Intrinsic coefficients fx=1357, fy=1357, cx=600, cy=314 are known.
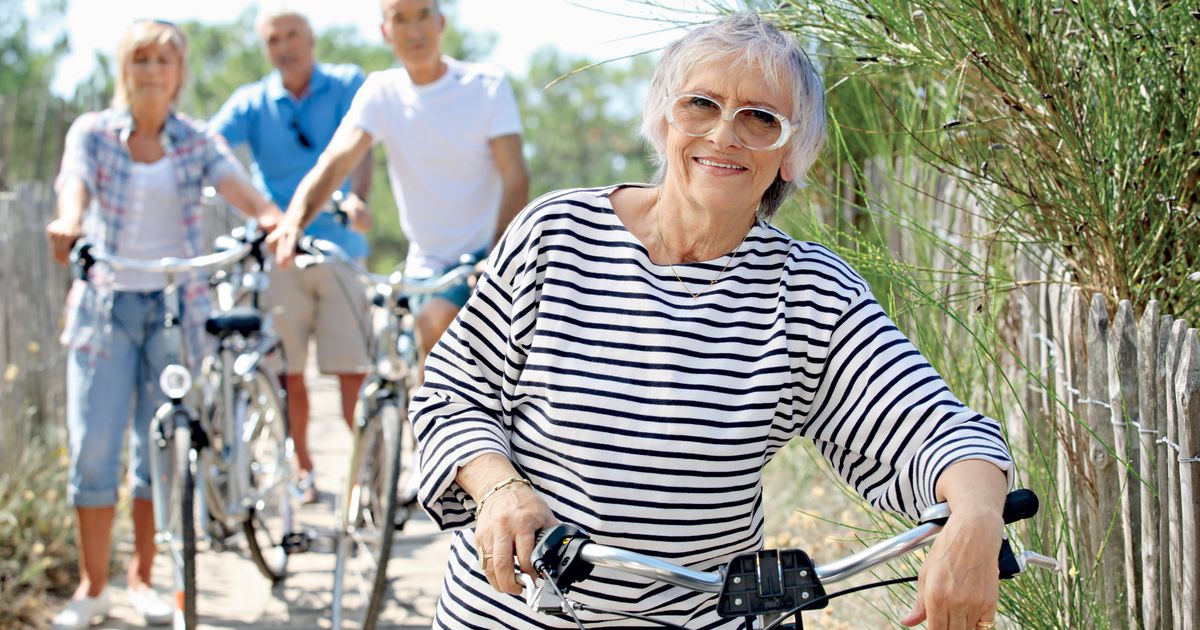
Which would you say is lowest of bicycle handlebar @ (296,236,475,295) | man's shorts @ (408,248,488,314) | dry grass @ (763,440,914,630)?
dry grass @ (763,440,914,630)

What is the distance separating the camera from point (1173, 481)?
254cm

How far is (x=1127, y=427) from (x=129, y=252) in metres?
3.62

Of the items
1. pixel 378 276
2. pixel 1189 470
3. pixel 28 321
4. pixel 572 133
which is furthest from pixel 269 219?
pixel 572 133

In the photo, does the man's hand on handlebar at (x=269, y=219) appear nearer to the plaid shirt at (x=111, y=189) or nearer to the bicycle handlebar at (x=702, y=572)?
the plaid shirt at (x=111, y=189)

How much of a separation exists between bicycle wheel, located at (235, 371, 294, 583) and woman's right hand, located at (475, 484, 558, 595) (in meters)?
3.21

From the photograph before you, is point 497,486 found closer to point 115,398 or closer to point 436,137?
point 436,137

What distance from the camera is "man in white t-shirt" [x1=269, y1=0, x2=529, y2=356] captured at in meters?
4.83

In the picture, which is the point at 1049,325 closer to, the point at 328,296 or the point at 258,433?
the point at 258,433

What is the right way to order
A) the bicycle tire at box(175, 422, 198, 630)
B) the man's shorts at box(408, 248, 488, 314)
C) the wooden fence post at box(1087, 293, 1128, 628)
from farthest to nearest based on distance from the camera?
the man's shorts at box(408, 248, 488, 314) < the bicycle tire at box(175, 422, 198, 630) < the wooden fence post at box(1087, 293, 1128, 628)

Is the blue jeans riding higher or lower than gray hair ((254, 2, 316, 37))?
lower

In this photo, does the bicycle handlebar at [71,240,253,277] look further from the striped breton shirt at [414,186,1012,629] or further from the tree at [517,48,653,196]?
the tree at [517,48,653,196]

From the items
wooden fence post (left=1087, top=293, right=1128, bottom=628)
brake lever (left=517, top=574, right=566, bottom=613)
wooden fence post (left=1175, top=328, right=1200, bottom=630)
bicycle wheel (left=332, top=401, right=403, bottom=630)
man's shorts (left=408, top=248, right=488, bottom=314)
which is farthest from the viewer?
man's shorts (left=408, top=248, right=488, bottom=314)

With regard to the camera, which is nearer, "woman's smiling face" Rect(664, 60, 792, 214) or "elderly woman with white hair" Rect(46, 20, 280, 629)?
"woman's smiling face" Rect(664, 60, 792, 214)

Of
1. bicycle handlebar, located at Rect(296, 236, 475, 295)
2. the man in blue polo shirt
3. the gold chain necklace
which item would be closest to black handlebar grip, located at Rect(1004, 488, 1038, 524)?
the gold chain necklace
